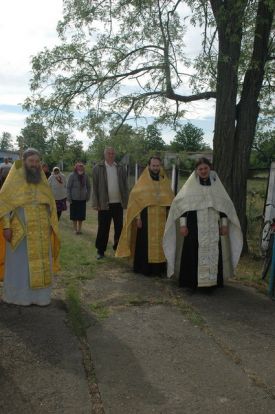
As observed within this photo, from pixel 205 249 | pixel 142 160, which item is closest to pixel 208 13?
pixel 142 160

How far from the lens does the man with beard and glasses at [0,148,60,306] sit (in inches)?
221

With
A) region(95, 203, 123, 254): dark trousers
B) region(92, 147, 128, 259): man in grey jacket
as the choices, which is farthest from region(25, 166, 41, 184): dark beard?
region(95, 203, 123, 254): dark trousers

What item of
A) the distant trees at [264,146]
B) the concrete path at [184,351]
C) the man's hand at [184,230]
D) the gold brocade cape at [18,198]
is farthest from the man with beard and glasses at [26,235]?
the distant trees at [264,146]

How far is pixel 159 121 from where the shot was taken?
10000 mm

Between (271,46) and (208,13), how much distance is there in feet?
4.10

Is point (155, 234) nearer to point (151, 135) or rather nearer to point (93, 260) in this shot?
point (93, 260)

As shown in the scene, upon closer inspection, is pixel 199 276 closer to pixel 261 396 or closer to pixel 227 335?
pixel 227 335

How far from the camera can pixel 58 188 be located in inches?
469

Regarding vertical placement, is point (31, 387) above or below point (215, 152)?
below

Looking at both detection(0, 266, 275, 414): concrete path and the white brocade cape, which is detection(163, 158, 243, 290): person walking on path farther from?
detection(0, 266, 275, 414): concrete path

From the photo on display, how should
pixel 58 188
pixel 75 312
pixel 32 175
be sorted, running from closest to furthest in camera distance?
pixel 75 312 < pixel 32 175 < pixel 58 188

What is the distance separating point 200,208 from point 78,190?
18.0 feet

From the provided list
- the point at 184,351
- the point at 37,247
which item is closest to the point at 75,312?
the point at 37,247

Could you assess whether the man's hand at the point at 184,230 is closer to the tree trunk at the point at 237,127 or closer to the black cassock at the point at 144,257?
the black cassock at the point at 144,257
